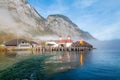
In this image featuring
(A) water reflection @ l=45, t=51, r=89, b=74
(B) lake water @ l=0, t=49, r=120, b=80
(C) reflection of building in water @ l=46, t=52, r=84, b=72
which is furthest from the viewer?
(C) reflection of building in water @ l=46, t=52, r=84, b=72

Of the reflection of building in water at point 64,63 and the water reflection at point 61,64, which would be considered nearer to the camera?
the water reflection at point 61,64

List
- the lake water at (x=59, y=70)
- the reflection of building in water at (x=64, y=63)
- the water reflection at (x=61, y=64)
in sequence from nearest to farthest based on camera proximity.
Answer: the lake water at (x=59, y=70) → the water reflection at (x=61, y=64) → the reflection of building in water at (x=64, y=63)

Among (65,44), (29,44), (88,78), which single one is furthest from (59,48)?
(88,78)

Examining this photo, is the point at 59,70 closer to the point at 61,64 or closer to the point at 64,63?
the point at 61,64

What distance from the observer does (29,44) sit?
152m

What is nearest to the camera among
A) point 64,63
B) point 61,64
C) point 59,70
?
point 59,70

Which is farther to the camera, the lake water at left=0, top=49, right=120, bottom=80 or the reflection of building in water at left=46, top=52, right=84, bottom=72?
the reflection of building in water at left=46, top=52, right=84, bottom=72

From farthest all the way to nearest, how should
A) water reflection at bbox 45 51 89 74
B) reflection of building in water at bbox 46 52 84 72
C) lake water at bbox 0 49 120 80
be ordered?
reflection of building in water at bbox 46 52 84 72, water reflection at bbox 45 51 89 74, lake water at bbox 0 49 120 80

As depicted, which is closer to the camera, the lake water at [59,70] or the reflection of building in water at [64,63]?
the lake water at [59,70]

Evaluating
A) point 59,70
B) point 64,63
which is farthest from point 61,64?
point 59,70

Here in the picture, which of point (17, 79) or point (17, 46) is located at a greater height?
point (17, 46)

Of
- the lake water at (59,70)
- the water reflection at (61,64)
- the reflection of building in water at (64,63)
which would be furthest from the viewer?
the reflection of building in water at (64,63)

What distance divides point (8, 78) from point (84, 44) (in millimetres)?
107062

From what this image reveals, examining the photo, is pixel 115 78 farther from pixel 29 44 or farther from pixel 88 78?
pixel 29 44
